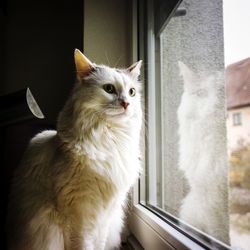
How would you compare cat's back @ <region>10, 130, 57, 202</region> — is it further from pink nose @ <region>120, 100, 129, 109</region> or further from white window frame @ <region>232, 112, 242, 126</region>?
white window frame @ <region>232, 112, 242, 126</region>

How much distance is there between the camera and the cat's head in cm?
106

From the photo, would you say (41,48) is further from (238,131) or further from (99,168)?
(238,131)

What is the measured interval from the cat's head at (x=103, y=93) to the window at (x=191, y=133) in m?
0.20

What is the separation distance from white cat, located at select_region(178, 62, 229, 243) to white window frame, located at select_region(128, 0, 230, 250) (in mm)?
69

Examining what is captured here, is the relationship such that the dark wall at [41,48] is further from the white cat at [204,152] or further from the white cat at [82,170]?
the white cat at [204,152]

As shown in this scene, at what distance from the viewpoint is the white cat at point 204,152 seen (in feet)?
2.47

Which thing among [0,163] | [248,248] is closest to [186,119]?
[248,248]

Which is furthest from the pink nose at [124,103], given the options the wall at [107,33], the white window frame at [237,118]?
the wall at [107,33]

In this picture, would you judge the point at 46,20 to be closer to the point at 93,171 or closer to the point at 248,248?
the point at 93,171

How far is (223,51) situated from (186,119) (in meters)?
0.35

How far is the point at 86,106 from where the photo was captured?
41.8 inches

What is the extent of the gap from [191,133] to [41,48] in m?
1.52

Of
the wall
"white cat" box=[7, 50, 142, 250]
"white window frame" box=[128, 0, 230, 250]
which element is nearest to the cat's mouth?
"white cat" box=[7, 50, 142, 250]

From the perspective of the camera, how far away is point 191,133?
1.00 m
